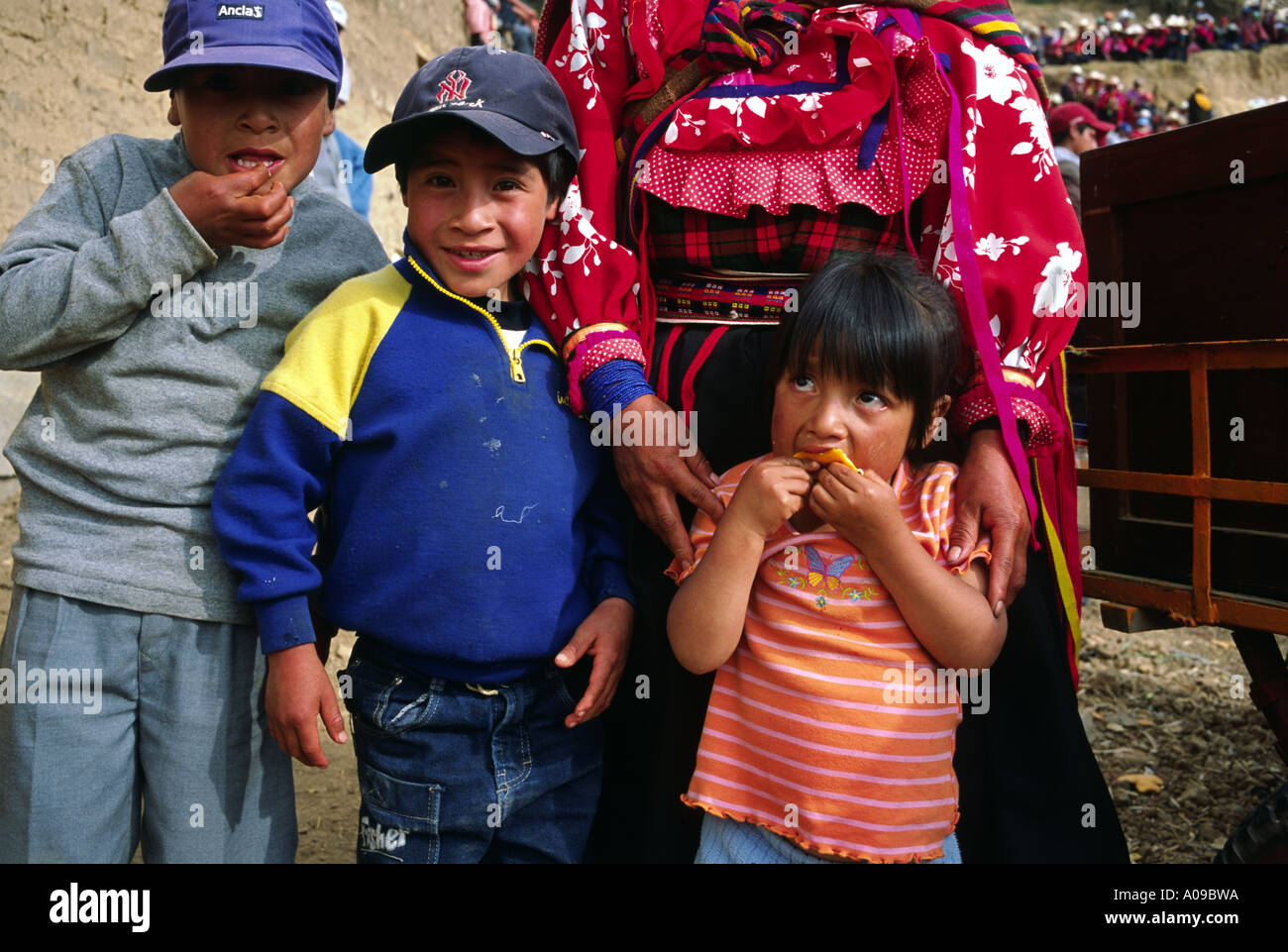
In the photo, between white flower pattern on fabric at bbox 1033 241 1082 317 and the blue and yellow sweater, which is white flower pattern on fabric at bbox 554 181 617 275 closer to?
the blue and yellow sweater

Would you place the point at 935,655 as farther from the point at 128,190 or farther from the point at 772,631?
the point at 128,190

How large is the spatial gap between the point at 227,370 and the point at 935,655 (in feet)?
4.15

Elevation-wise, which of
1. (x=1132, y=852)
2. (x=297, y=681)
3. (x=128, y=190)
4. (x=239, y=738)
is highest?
(x=128, y=190)

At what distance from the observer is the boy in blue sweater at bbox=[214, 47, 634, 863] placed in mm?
1510

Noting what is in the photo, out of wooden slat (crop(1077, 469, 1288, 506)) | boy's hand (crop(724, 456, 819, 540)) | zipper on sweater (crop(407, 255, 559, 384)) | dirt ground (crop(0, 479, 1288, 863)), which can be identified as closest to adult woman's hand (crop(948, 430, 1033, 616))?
boy's hand (crop(724, 456, 819, 540))

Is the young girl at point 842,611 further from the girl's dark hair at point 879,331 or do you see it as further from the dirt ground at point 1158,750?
the dirt ground at point 1158,750

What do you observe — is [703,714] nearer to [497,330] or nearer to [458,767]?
[458,767]

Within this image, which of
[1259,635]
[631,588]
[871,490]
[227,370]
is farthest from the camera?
[1259,635]

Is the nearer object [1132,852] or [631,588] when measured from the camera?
[631,588]

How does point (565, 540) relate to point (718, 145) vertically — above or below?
below

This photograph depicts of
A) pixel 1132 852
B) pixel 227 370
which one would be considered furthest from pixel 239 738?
pixel 1132 852

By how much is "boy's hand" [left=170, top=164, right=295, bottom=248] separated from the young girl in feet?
2.83

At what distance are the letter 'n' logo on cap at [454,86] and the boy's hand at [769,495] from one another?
839 mm

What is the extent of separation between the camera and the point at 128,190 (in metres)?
1.60
